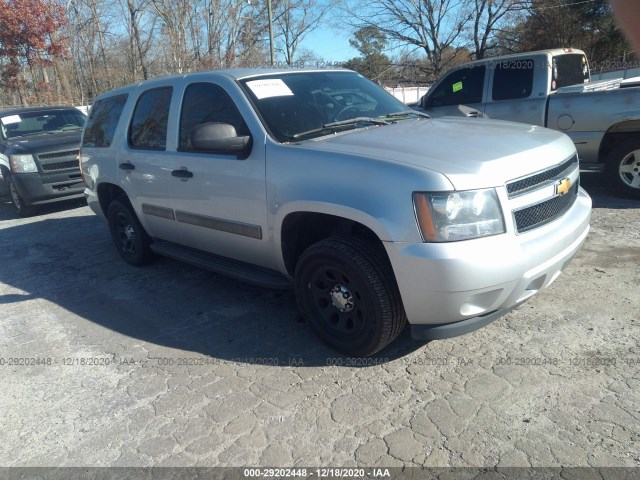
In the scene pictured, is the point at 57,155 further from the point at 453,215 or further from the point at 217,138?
the point at 453,215

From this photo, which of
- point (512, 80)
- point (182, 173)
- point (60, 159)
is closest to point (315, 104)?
point (182, 173)

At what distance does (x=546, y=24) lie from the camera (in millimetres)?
27516

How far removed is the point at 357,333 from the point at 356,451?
2.77 feet

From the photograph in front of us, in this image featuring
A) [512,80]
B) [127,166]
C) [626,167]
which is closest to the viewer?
[127,166]

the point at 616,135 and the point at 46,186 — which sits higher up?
the point at 616,135

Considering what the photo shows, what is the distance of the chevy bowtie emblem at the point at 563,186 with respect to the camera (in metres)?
3.22

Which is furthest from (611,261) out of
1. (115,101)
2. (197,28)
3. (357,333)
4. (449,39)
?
(197,28)

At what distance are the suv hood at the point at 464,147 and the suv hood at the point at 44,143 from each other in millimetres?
7144

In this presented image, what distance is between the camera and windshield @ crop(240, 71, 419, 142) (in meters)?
3.75

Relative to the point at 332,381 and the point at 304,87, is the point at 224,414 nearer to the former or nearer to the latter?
the point at 332,381

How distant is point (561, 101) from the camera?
265 inches

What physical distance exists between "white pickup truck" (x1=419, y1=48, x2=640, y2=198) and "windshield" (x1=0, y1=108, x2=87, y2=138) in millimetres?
7025

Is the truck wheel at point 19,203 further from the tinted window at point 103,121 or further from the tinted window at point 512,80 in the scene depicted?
the tinted window at point 512,80

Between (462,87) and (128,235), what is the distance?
5.45 meters
